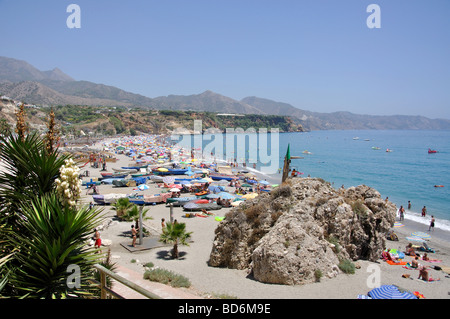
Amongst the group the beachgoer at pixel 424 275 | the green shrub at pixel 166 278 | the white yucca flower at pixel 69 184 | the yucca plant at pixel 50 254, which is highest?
the white yucca flower at pixel 69 184

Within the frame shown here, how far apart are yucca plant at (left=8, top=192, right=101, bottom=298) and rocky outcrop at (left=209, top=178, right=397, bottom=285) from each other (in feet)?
24.8

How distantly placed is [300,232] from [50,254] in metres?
8.89

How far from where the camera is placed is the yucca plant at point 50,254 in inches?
170

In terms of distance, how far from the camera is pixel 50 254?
14.0 feet

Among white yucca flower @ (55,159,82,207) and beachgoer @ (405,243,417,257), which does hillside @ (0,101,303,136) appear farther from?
white yucca flower @ (55,159,82,207)

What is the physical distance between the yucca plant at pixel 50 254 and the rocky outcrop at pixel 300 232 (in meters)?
7.57

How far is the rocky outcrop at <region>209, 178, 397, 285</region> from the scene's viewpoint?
11.0 m

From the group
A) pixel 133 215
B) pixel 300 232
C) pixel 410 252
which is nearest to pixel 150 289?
pixel 300 232

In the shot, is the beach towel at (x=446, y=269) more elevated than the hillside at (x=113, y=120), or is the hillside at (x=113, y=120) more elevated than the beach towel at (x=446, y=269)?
the hillside at (x=113, y=120)

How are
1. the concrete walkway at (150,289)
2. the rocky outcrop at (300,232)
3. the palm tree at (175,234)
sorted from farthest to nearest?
the palm tree at (175,234), the rocky outcrop at (300,232), the concrete walkway at (150,289)

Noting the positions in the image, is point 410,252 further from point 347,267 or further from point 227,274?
point 227,274

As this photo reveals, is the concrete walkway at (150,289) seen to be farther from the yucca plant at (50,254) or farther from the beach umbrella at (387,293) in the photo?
the beach umbrella at (387,293)

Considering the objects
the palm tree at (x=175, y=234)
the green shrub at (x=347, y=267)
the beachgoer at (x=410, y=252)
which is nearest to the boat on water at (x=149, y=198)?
the palm tree at (x=175, y=234)

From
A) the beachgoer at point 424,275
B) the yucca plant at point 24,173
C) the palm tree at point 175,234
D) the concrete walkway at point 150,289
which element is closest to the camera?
the yucca plant at point 24,173
